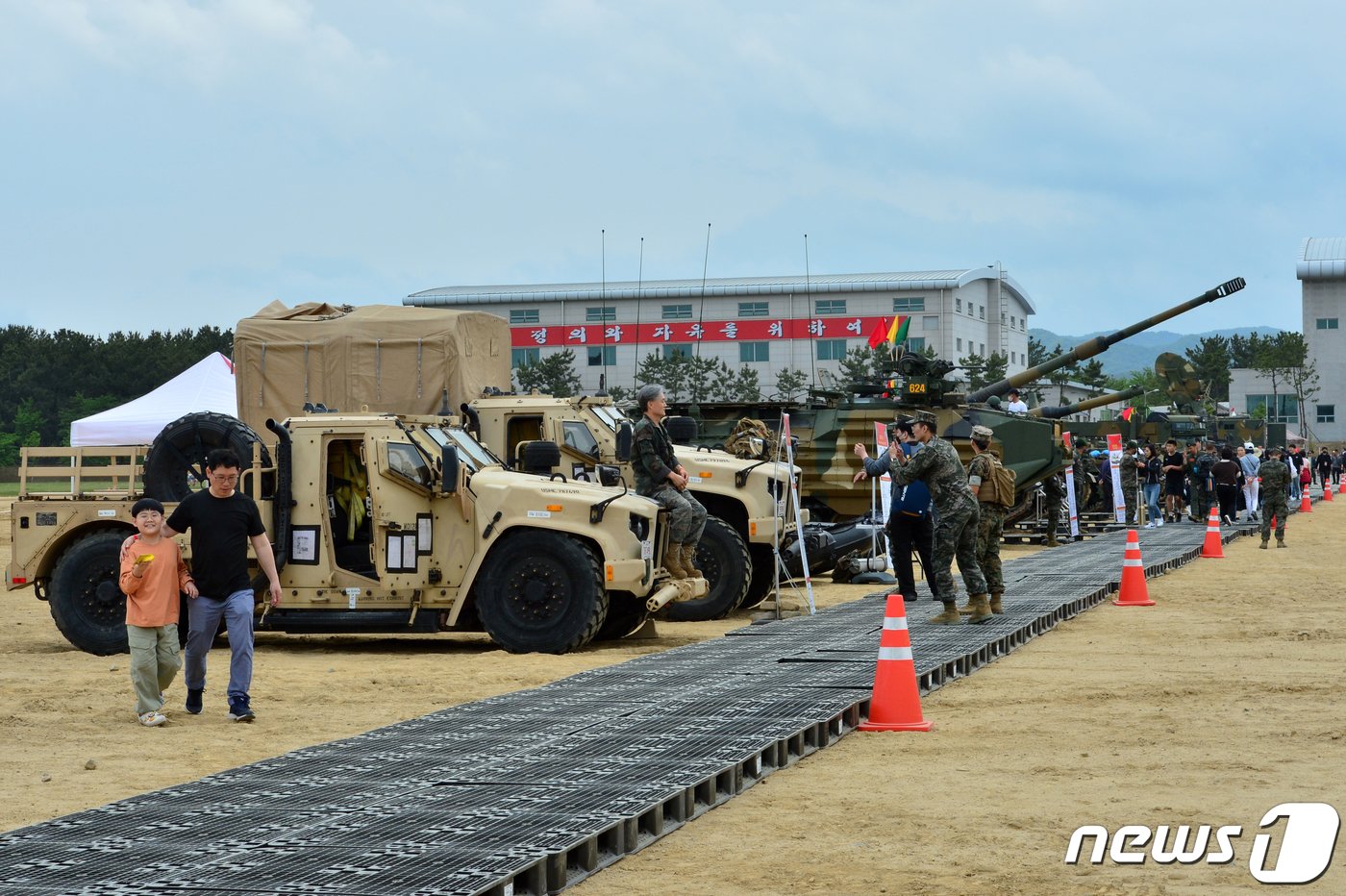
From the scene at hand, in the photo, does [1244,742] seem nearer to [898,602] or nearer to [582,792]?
[898,602]

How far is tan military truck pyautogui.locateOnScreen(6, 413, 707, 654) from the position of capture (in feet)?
45.6

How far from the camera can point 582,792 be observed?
7.75m

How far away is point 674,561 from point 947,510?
237cm

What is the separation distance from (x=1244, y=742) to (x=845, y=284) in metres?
72.7

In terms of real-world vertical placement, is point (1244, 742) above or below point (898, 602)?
below

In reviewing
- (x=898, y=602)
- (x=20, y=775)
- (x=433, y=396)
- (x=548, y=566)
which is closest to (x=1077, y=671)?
(x=898, y=602)

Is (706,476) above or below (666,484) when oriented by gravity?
above

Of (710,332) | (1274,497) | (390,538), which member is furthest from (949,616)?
(710,332)

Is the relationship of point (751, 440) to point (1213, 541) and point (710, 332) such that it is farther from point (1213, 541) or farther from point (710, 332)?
point (710, 332)

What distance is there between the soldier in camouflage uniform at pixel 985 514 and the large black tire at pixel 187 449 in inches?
237

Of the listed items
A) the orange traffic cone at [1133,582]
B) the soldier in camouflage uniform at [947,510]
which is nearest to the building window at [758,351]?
the orange traffic cone at [1133,582]

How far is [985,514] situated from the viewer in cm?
1527

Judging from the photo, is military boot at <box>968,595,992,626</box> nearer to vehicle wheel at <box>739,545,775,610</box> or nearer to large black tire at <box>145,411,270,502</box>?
vehicle wheel at <box>739,545,775,610</box>

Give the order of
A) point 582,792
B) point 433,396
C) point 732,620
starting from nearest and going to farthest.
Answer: point 582,792 < point 732,620 < point 433,396
